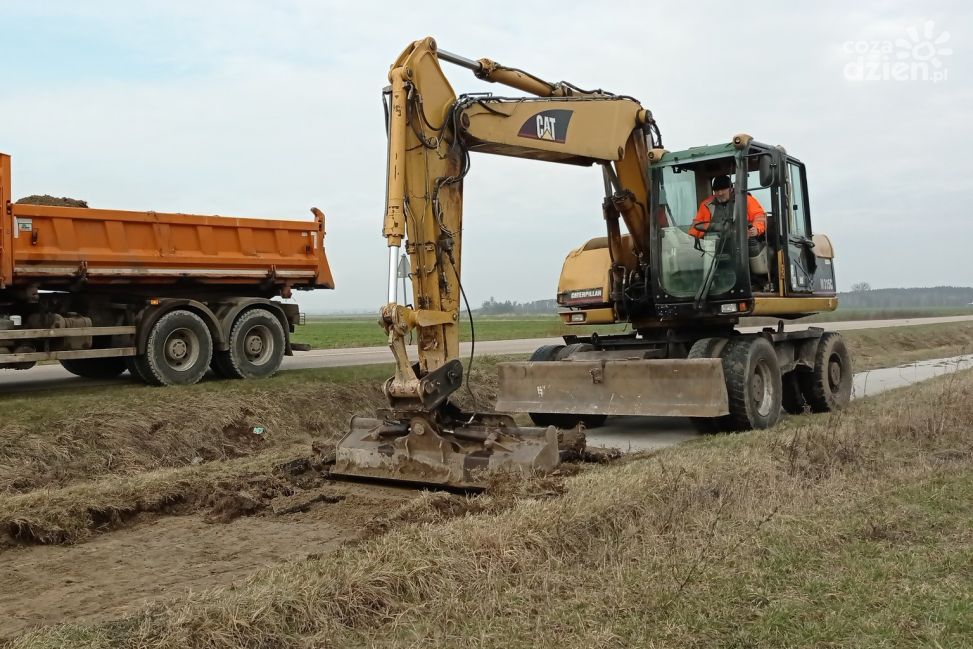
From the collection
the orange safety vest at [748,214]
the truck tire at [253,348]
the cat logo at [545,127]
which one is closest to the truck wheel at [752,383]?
the orange safety vest at [748,214]

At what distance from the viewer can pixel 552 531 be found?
528 cm

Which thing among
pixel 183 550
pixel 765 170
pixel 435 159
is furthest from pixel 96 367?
pixel 765 170

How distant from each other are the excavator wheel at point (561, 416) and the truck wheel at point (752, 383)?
1.82 metres

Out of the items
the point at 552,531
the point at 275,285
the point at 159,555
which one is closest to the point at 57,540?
the point at 159,555

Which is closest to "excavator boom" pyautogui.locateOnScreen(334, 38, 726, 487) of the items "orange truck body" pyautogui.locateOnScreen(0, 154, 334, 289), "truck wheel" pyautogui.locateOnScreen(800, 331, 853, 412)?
"truck wheel" pyautogui.locateOnScreen(800, 331, 853, 412)

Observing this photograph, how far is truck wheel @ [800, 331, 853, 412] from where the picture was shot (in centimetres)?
1166

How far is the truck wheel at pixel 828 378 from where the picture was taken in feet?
38.3

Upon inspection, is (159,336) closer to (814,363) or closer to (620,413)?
(620,413)

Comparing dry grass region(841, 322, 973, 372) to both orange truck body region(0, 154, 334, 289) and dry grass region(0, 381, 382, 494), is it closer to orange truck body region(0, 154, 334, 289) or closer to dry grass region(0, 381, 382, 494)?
orange truck body region(0, 154, 334, 289)

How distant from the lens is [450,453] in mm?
7133

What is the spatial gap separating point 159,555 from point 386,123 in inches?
151

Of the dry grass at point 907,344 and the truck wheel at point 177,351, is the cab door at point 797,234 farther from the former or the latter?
the dry grass at point 907,344

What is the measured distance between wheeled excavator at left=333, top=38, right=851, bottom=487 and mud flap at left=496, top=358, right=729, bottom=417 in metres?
0.02

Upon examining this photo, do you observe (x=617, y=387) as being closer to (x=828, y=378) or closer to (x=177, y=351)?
(x=828, y=378)
